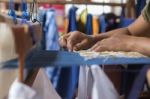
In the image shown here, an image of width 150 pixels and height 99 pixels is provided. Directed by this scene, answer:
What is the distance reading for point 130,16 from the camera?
1.95 m

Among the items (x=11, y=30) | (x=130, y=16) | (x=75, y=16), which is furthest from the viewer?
(x=130, y=16)

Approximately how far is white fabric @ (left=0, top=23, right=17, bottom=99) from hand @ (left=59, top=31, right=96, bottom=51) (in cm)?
35

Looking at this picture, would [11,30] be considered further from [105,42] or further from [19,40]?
[105,42]

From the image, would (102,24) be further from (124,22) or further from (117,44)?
(117,44)

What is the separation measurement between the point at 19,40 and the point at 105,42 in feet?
1.12

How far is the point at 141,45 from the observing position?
683mm

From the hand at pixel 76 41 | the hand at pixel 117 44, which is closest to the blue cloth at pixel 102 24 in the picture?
the hand at pixel 76 41

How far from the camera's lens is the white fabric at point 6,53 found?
1.45 feet

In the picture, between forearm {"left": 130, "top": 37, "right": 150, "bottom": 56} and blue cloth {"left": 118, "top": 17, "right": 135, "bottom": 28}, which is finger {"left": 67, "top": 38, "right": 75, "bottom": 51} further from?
blue cloth {"left": 118, "top": 17, "right": 135, "bottom": 28}

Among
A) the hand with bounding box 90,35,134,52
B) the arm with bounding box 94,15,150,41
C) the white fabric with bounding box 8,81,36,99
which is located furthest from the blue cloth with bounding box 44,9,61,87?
the white fabric with bounding box 8,81,36,99

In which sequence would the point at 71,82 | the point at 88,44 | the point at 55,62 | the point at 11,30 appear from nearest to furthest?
the point at 11,30 < the point at 55,62 < the point at 88,44 < the point at 71,82

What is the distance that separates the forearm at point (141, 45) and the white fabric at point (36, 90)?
0.24 meters

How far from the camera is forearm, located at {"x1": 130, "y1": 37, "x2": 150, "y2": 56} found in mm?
661

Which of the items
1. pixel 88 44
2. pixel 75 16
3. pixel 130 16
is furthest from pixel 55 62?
pixel 130 16
